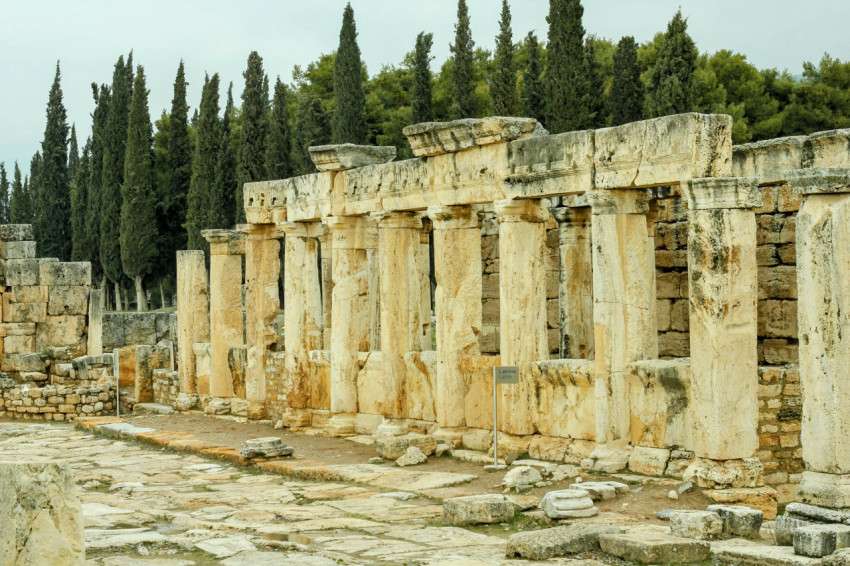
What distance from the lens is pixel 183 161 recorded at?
49.0m

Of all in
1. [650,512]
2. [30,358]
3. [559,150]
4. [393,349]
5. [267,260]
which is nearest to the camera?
[650,512]

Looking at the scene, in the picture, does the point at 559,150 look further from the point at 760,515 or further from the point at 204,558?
the point at 204,558

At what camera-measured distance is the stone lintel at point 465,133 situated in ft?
44.4

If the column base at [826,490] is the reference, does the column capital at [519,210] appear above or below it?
above

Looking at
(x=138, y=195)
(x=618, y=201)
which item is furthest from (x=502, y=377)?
(x=138, y=195)

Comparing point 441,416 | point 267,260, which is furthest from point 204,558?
point 267,260

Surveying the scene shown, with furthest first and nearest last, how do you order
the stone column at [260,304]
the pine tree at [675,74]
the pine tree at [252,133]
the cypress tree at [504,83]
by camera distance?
1. the pine tree at [252,133]
2. the cypress tree at [504,83]
3. the pine tree at [675,74]
4. the stone column at [260,304]

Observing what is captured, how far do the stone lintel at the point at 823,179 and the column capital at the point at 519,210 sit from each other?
3875 millimetres

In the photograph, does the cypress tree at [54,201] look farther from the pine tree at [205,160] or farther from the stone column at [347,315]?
the stone column at [347,315]

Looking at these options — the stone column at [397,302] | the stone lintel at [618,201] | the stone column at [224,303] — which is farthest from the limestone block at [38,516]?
the stone column at [224,303]

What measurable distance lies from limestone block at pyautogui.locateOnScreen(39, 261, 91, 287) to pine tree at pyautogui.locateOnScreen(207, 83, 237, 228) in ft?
57.4

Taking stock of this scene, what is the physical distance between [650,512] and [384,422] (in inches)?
240

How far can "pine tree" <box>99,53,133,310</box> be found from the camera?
46406 mm

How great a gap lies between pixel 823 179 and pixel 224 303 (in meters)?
12.5
